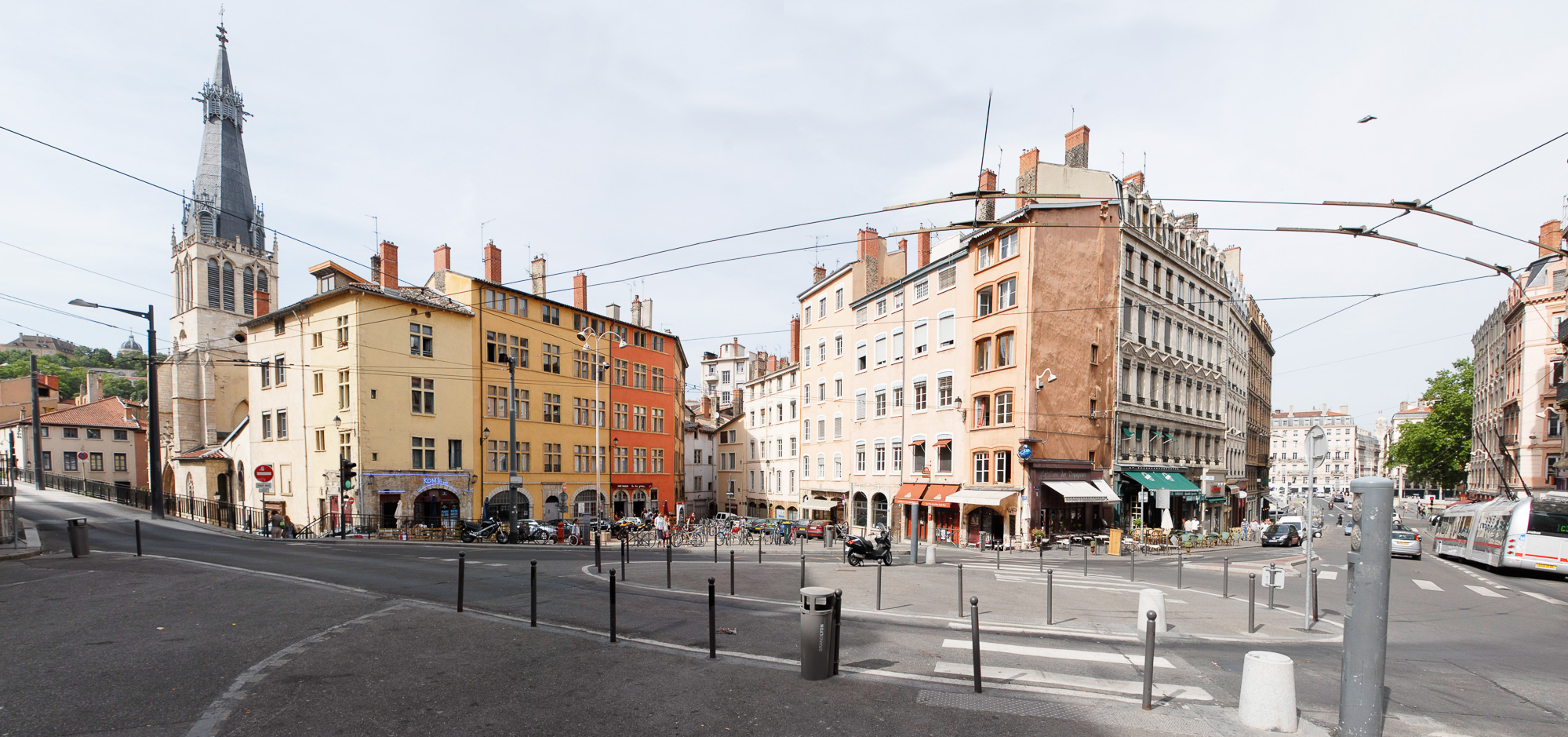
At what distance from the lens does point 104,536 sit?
23844 millimetres

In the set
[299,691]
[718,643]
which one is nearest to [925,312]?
[718,643]

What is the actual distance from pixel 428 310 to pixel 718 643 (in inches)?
1254

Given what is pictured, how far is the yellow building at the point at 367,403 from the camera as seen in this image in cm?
3241

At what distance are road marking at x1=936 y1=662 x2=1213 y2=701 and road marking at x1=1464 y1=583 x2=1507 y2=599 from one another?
627 inches

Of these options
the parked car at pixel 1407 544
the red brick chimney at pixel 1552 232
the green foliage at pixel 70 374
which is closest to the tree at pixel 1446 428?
the red brick chimney at pixel 1552 232

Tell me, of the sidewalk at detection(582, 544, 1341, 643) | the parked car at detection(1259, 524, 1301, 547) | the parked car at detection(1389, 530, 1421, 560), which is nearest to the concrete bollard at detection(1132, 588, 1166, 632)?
the sidewalk at detection(582, 544, 1341, 643)

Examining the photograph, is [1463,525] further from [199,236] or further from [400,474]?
[199,236]

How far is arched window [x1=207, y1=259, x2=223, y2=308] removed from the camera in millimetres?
59375

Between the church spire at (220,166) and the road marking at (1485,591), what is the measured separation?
268ft

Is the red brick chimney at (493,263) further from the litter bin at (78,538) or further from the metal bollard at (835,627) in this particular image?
the metal bollard at (835,627)

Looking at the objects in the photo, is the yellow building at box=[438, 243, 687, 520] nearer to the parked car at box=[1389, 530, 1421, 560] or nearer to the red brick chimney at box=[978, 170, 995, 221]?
the red brick chimney at box=[978, 170, 995, 221]

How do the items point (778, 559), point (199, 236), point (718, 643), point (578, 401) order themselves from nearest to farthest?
point (718, 643), point (778, 559), point (578, 401), point (199, 236)

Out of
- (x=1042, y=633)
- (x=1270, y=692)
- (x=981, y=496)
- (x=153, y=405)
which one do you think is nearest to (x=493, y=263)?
(x=153, y=405)

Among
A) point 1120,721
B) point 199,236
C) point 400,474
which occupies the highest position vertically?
point 199,236
